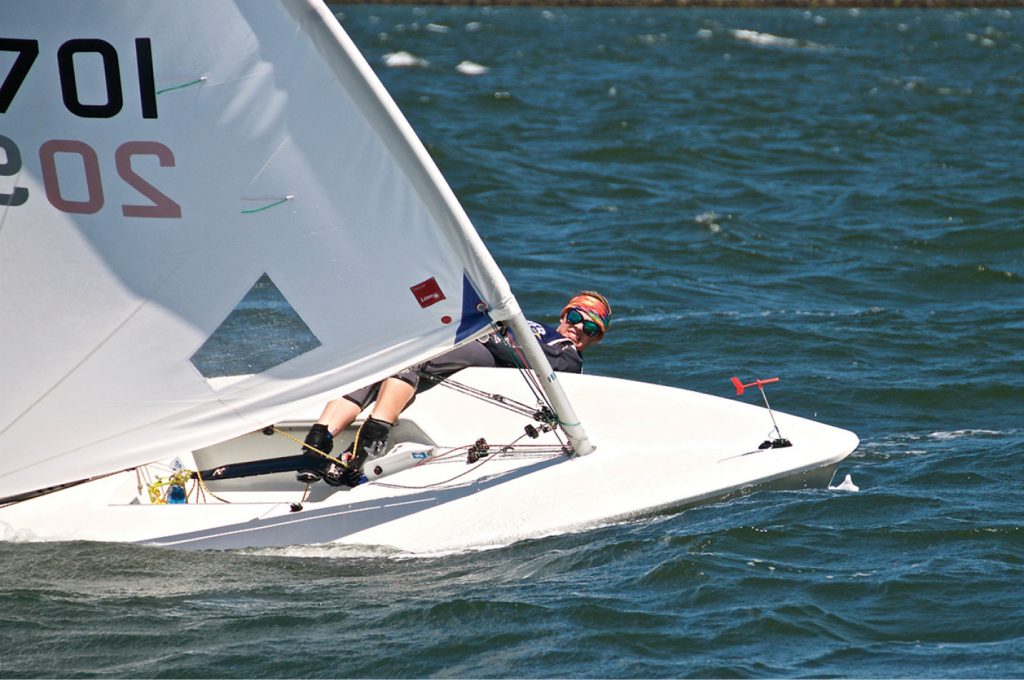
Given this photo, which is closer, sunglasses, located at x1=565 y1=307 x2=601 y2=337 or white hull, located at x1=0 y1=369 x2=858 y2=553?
white hull, located at x1=0 y1=369 x2=858 y2=553

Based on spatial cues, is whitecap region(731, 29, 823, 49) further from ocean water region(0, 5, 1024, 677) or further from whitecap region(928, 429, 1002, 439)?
whitecap region(928, 429, 1002, 439)

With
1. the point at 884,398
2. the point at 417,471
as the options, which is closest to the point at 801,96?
the point at 884,398

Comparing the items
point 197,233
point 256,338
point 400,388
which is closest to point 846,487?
point 400,388

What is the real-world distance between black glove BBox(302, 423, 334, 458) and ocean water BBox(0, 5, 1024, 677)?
0.51 m

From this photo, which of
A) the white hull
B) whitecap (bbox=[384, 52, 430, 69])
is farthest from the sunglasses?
whitecap (bbox=[384, 52, 430, 69])

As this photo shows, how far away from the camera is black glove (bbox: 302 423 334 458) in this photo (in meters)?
6.12

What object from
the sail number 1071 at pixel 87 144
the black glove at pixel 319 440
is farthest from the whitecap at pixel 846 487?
the sail number 1071 at pixel 87 144

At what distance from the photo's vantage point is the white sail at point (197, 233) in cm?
523

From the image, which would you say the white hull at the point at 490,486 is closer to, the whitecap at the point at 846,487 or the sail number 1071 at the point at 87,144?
the whitecap at the point at 846,487

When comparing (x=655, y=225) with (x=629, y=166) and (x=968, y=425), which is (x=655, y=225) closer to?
(x=629, y=166)

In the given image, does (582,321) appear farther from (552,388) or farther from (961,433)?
(961,433)

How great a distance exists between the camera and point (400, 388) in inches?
250

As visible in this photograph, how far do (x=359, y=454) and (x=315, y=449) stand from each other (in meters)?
0.24

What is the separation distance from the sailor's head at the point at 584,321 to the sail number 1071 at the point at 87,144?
86.3 inches
